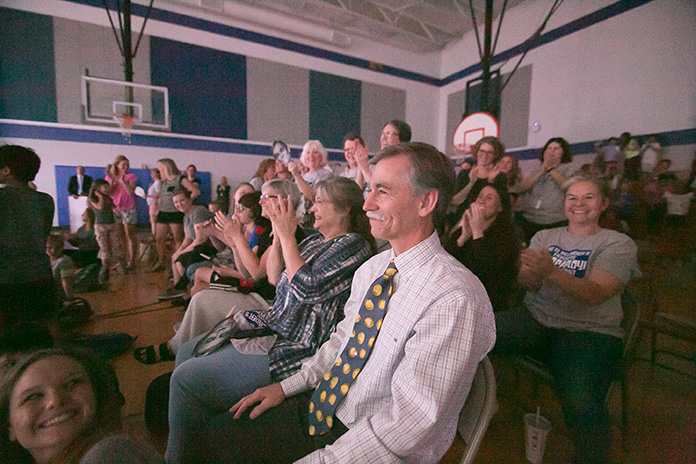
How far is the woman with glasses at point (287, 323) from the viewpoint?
1148 mm

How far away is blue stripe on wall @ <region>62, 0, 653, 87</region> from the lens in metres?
5.30

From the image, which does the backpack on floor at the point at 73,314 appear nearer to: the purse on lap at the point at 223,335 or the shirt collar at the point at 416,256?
the purse on lap at the point at 223,335

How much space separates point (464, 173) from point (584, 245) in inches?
68.8

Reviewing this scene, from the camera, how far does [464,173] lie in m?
3.20

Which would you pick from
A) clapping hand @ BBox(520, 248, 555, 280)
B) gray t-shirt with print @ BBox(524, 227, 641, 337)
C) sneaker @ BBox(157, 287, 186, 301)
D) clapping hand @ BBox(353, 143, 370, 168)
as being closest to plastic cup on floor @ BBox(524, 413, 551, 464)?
gray t-shirt with print @ BBox(524, 227, 641, 337)

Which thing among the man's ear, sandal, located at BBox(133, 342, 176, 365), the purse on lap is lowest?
sandal, located at BBox(133, 342, 176, 365)

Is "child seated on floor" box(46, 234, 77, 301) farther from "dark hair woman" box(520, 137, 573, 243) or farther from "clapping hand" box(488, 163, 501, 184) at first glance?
"dark hair woman" box(520, 137, 573, 243)

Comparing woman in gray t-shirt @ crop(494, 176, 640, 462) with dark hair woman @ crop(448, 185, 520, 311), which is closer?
woman in gray t-shirt @ crop(494, 176, 640, 462)

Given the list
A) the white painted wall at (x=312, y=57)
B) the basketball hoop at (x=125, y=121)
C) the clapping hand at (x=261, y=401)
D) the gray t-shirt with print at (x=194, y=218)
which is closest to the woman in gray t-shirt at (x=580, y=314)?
the clapping hand at (x=261, y=401)

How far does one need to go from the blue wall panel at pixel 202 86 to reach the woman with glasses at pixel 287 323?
6.08 m

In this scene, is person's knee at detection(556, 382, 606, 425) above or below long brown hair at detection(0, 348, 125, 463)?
below

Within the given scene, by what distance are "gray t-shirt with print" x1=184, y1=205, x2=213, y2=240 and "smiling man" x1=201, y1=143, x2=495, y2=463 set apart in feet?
8.73

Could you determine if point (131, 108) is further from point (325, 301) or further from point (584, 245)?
point (584, 245)

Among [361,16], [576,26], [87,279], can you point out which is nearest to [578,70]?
[576,26]
